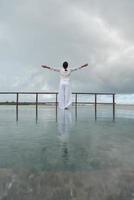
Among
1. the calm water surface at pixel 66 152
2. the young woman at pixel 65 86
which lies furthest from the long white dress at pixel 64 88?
the calm water surface at pixel 66 152

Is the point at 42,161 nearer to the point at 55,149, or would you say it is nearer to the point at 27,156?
the point at 27,156

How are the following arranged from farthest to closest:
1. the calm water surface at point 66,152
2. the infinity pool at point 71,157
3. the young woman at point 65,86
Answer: the young woman at point 65,86 → the calm water surface at point 66,152 → the infinity pool at point 71,157

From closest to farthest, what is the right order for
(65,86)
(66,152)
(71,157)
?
(71,157), (66,152), (65,86)

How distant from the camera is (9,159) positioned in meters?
5.95

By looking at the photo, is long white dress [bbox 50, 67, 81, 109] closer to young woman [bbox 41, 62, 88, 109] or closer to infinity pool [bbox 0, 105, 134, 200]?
young woman [bbox 41, 62, 88, 109]

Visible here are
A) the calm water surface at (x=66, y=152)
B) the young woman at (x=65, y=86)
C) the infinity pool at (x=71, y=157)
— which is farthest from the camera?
the young woman at (x=65, y=86)

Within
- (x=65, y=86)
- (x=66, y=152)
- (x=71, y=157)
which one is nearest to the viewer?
(x=71, y=157)

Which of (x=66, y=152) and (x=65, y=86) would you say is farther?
(x=65, y=86)

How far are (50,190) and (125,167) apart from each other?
1382mm

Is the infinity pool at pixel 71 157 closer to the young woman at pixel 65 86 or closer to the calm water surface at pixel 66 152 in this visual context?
the calm water surface at pixel 66 152

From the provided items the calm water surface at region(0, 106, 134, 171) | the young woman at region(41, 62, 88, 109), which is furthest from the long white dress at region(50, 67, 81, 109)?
the calm water surface at region(0, 106, 134, 171)

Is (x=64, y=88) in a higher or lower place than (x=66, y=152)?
higher

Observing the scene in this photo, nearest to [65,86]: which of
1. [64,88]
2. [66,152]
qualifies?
[64,88]

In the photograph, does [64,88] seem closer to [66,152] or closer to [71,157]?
[66,152]
